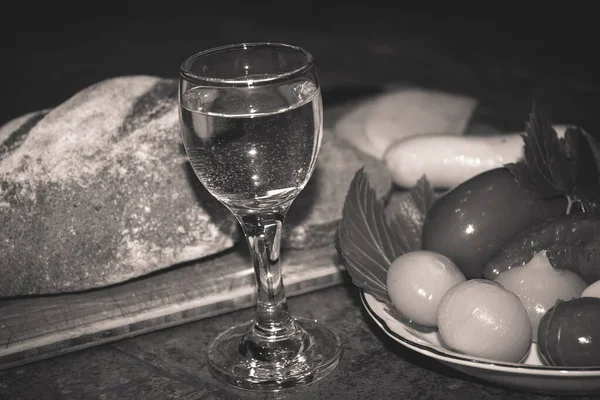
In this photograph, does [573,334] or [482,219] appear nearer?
[573,334]

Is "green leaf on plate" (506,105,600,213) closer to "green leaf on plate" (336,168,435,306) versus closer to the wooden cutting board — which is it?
"green leaf on plate" (336,168,435,306)

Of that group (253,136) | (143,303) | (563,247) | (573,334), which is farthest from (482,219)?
(143,303)

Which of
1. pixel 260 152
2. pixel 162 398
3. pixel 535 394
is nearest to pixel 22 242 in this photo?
pixel 162 398

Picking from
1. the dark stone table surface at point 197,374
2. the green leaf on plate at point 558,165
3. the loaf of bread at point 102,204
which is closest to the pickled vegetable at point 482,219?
the green leaf on plate at point 558,165

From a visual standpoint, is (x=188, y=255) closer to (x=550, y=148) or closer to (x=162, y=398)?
(x=162, y=398)

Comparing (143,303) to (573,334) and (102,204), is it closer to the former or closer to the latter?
(102,204)

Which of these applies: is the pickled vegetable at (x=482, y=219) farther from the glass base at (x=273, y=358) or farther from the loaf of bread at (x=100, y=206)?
the loaf of bread at (x=100, y=206)

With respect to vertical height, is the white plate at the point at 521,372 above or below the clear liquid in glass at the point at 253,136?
below
